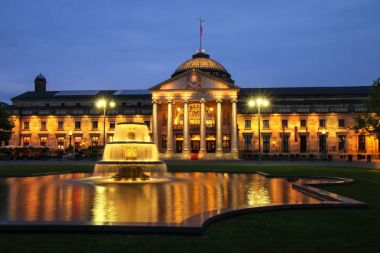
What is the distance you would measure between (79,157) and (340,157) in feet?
163

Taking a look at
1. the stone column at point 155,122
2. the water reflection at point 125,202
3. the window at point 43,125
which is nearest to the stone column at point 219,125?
the stone column at point 155,122

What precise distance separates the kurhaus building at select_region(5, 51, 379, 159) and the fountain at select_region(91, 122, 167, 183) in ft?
154

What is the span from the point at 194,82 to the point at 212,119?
421 inches

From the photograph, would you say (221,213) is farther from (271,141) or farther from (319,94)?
(319,94)

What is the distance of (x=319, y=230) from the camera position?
10.0 m

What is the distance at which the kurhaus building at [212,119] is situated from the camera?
77.1m

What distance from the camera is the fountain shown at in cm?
2408

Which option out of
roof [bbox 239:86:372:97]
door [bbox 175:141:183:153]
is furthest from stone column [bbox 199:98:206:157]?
roof [bbox 239:86:372:97]

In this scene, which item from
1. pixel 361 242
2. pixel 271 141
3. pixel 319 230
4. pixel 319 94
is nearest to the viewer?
pixel 361 242

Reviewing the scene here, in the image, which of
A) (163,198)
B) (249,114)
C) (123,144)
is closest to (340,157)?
(249,114)

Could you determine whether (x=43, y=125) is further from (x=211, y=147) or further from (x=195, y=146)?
(x=211, y=147)

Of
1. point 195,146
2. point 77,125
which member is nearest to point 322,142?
point 195,146

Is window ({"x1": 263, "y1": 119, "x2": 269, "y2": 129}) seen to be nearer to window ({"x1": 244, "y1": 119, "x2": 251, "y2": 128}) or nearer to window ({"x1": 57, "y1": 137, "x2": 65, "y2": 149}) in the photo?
window ({"x1": 244, "y1": 119, "x2": 251, "y2": 128})

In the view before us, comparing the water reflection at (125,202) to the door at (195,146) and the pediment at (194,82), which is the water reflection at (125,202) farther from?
the door at (195,146)
